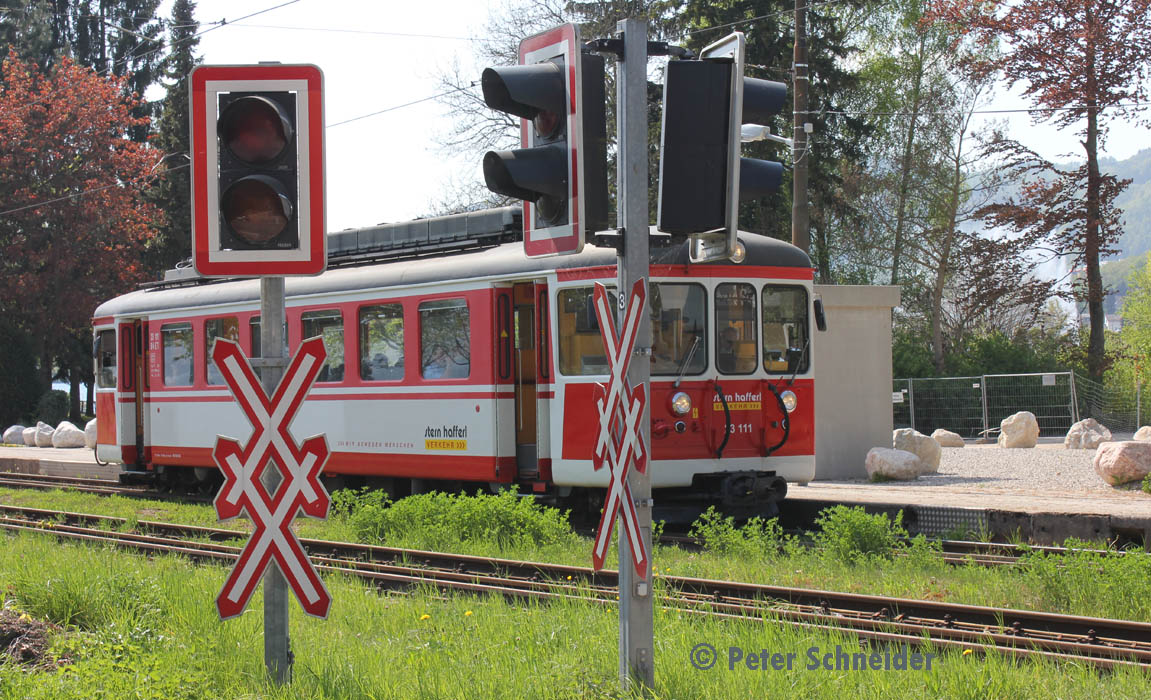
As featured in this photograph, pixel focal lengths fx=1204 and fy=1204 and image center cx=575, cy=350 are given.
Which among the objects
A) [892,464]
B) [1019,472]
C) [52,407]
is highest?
[52,407]

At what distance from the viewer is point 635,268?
18.2ft

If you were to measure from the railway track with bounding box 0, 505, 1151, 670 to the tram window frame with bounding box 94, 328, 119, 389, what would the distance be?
8.08m

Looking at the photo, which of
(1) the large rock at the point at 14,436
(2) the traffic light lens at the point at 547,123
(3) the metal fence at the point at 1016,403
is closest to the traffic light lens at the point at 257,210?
(2) the traffic light lens at the point at 547,123

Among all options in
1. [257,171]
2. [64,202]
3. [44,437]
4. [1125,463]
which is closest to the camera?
[257,171]

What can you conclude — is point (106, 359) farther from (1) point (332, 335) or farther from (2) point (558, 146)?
(2) point (558, 146)

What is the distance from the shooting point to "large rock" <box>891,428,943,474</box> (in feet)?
64.9

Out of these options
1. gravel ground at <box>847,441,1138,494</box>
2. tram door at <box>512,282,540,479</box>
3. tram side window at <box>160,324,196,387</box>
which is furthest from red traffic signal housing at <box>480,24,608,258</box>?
tram side window at <box>160,324,196,387</box>

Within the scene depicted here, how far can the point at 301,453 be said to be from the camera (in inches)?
219

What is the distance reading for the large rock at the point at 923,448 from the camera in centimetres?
1978

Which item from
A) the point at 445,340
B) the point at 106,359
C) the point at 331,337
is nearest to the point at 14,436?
the point at 106,359

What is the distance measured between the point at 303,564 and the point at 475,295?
8228 millimetres

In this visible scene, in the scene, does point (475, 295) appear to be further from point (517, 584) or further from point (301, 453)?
point (301, 453)

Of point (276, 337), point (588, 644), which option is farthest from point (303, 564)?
point (588, 644)

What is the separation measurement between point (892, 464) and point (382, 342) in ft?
27.3
